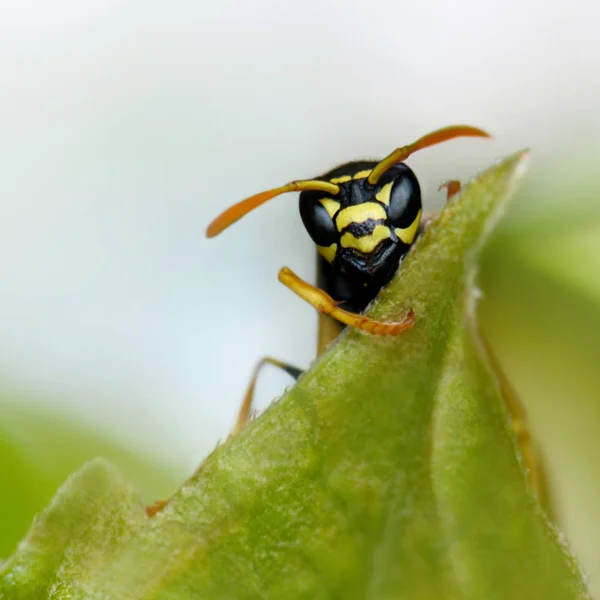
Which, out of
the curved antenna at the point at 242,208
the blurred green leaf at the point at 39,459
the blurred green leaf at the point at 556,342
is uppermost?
the curved antenna at the point at 242,208

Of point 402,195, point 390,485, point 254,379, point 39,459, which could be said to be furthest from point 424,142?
point 39,459

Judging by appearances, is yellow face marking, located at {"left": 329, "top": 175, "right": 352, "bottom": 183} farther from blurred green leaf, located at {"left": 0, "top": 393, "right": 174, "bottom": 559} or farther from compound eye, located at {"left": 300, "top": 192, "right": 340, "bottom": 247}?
blurred green leaf, located at {"left": 0, "top": 393, "right": 174, "bottom": 559}

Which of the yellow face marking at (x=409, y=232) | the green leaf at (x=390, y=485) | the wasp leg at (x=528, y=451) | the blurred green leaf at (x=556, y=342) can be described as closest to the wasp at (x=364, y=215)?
the yellow face marking at (x=409, y=232)

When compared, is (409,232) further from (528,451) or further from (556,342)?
(556,342)

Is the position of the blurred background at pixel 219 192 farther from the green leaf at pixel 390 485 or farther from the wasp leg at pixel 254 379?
the green leaf at pixel 390 485

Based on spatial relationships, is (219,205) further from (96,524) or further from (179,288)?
(96,524)

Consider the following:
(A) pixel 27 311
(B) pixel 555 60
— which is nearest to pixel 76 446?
(A) pixel 27 311
